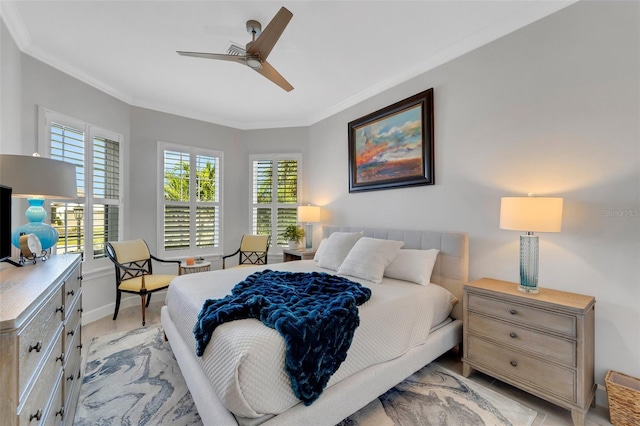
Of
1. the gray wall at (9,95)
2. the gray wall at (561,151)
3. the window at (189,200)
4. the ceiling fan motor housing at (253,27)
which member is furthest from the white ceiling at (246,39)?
the window at (189,200)

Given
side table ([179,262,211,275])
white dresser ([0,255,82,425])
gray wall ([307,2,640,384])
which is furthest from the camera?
side table ([179,262,211,275])

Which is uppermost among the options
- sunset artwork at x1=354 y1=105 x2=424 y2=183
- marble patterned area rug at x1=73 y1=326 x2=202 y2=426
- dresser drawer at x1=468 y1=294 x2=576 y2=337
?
sunset artwork at x1=354 y1=105 x2=424 y2=183

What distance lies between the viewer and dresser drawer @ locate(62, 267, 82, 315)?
152cm

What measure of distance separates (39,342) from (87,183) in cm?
289

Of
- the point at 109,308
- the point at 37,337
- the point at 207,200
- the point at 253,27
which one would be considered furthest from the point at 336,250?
the point at 109,308

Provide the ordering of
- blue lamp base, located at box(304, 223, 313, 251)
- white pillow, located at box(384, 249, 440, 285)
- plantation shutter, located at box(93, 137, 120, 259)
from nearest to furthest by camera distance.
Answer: white pillow, located at box(384, 249, 440, 285)
plantation shutter, located at box(93, 137, 120, 259)
blue lamp base, located at box(304, 223, 313, 251)

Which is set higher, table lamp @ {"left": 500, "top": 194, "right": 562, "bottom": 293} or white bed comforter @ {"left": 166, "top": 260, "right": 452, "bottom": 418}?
table lamp @ {"left": 500, "top": 194, "right": 562, "bottom": 293}

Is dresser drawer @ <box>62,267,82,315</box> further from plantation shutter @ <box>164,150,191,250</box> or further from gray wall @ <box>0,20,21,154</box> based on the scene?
plantation shutter @ <box>164,150,191,250</box>

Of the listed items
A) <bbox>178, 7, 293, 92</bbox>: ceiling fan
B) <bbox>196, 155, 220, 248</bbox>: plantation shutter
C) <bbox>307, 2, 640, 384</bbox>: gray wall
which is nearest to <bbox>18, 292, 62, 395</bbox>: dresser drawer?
<bbox>178, 7, 293, 92</bbox>: ceiling fan

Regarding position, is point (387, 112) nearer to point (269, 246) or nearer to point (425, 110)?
point (425, 110)

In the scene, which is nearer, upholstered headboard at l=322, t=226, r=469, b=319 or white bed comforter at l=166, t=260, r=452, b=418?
white bed comforter at l=166, t=260, r=452, b=418

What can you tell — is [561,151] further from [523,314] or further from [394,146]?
[394,146]

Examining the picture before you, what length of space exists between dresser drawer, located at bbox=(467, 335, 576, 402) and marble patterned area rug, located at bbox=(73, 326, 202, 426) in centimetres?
202

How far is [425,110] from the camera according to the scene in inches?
112
